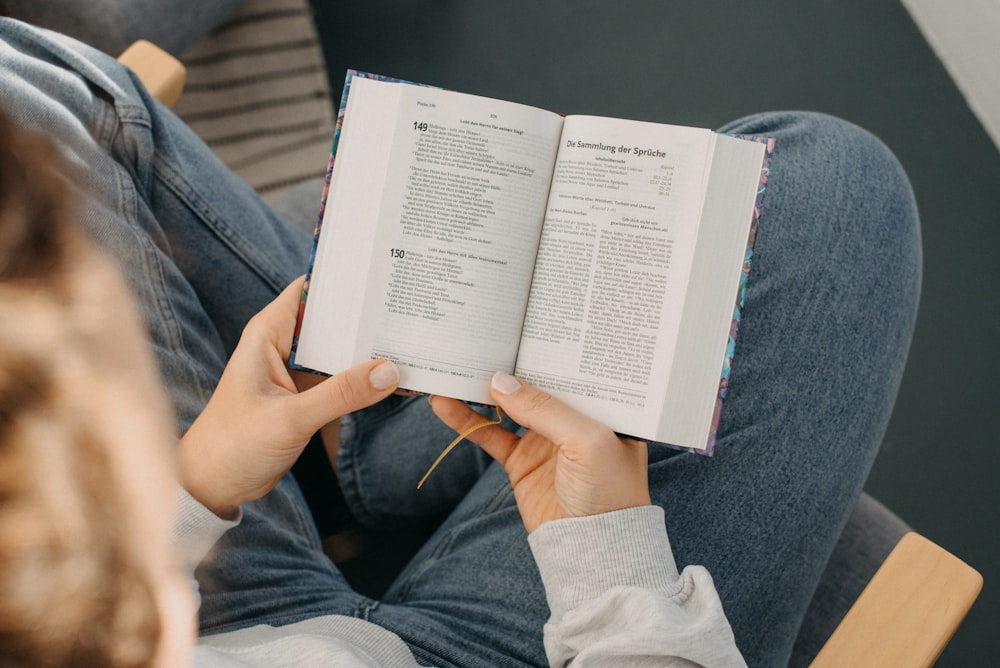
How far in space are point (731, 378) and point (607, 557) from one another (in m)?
0.24

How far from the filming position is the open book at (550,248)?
631 millimetres

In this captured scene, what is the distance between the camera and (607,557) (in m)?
0.62

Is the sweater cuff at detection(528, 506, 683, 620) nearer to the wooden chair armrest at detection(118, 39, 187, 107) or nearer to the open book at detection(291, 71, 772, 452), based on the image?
the open book at detection(291, 71, 772, 452)

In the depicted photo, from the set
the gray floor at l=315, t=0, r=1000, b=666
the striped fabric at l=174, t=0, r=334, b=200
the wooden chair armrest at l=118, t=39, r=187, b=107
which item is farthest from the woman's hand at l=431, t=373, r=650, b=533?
the striped fabric at l=174, t=0, r=334, b=200

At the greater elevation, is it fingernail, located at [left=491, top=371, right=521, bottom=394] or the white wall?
the white wall

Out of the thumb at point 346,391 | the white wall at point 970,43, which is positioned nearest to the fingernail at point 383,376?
the thumb at point 346,391

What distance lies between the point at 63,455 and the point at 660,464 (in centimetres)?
53

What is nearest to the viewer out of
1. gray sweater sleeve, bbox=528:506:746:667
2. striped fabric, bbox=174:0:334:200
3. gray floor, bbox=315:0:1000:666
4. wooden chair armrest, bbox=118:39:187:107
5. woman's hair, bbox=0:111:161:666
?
woman's hair, bbox=0:111:161:666

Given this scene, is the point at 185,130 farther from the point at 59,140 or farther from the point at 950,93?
the point at 950,93

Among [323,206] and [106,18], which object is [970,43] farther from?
[106,18]

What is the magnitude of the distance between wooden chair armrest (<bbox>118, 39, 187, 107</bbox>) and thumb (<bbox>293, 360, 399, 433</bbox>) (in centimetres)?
48

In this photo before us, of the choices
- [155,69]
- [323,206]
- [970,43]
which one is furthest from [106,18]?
[970,43]

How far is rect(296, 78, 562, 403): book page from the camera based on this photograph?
0.63 m

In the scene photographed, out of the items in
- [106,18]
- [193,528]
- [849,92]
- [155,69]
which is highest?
[849,92]
